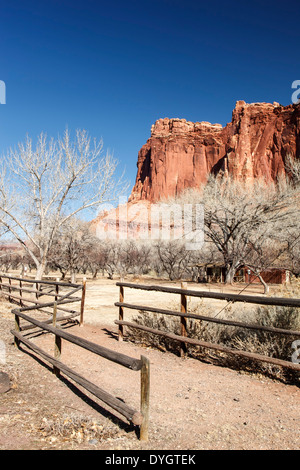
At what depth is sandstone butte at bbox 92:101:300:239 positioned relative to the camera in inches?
2992

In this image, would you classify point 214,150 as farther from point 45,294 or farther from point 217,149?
point 45,294

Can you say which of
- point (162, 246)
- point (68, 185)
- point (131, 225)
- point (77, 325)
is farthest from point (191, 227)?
point (131, 225)

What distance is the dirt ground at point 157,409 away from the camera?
9.50 ft

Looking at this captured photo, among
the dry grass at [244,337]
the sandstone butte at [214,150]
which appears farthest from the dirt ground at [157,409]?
the sandstone butte at [214,150]

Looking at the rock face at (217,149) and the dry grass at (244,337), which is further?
the rock face at (217,149)

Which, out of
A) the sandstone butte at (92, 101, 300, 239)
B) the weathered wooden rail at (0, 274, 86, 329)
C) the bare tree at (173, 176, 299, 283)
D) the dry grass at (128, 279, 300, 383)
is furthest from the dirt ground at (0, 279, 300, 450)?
the sandstone butte at (92, 101, 300, 239)

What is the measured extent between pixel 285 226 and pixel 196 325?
19044 mm

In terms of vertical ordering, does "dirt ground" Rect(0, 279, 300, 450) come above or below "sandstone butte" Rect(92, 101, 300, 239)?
below

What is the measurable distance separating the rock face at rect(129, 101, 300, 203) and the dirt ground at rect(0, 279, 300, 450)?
69353mm

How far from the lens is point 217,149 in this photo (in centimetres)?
9388

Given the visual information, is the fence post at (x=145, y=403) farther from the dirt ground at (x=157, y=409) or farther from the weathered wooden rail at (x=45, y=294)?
the weathered wooden rail at (x=45, y=294)

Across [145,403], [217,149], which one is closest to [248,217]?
[145,403]

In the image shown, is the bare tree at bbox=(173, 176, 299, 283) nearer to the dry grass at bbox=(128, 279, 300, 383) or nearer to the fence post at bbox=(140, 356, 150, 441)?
the dry grass at bbox=(128, 279, 300, 383)
